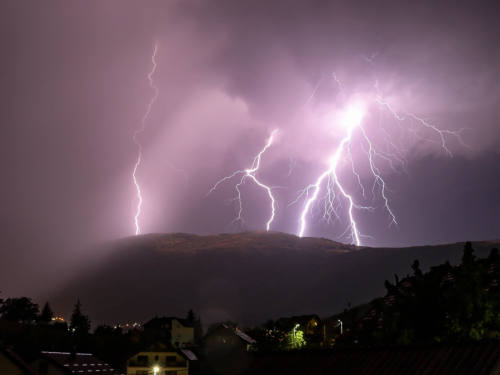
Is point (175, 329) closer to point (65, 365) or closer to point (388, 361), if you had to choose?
point (65, 365)

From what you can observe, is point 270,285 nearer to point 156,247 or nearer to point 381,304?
point 156,247

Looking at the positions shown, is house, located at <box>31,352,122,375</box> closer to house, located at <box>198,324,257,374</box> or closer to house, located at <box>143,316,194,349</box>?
house, located at <box>198,324,257,374</box>

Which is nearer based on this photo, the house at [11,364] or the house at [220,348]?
the house at [11,364]

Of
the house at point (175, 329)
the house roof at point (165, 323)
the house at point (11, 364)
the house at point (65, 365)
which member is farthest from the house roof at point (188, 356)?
the house at point (11, 364)

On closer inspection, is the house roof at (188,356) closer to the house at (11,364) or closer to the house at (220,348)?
the house at (220,348)

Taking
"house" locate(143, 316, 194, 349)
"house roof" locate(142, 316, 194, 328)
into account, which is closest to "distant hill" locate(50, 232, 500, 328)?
"house" locate(143, 316, 194, 349)

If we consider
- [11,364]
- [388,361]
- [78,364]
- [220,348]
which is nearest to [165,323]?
[220,348]
